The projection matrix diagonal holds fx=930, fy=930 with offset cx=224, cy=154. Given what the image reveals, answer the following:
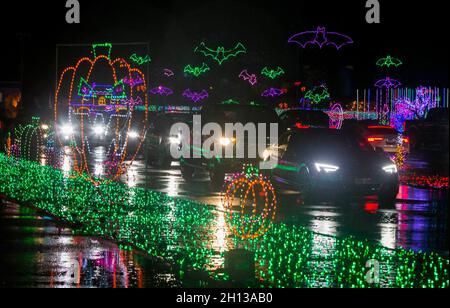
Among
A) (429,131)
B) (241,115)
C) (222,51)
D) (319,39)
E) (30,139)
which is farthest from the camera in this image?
(222,51)

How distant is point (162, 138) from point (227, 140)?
26.9 ft

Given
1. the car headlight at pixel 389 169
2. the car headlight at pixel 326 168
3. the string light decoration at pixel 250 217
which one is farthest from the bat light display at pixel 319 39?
the string light decoration at pixel 250 217

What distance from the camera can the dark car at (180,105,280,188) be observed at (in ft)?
73.0

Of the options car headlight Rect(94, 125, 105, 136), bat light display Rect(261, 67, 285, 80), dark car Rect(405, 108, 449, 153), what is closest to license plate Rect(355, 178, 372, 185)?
dark car Rect(405, 108, 449, 153)

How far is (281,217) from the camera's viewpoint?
16047mm

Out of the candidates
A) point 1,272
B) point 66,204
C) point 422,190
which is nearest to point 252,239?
point 1,272

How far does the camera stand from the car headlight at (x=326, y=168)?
1903cm

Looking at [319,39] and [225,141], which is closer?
[225,141]

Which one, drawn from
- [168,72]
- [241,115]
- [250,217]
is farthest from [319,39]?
[250,217]

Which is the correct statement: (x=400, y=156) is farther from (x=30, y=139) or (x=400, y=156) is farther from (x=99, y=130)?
(x=30, y=139)

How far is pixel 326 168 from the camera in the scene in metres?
19.1

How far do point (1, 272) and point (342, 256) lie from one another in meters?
4.17

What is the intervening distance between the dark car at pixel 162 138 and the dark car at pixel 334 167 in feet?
29.5

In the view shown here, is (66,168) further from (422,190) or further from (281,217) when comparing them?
(281,217)
